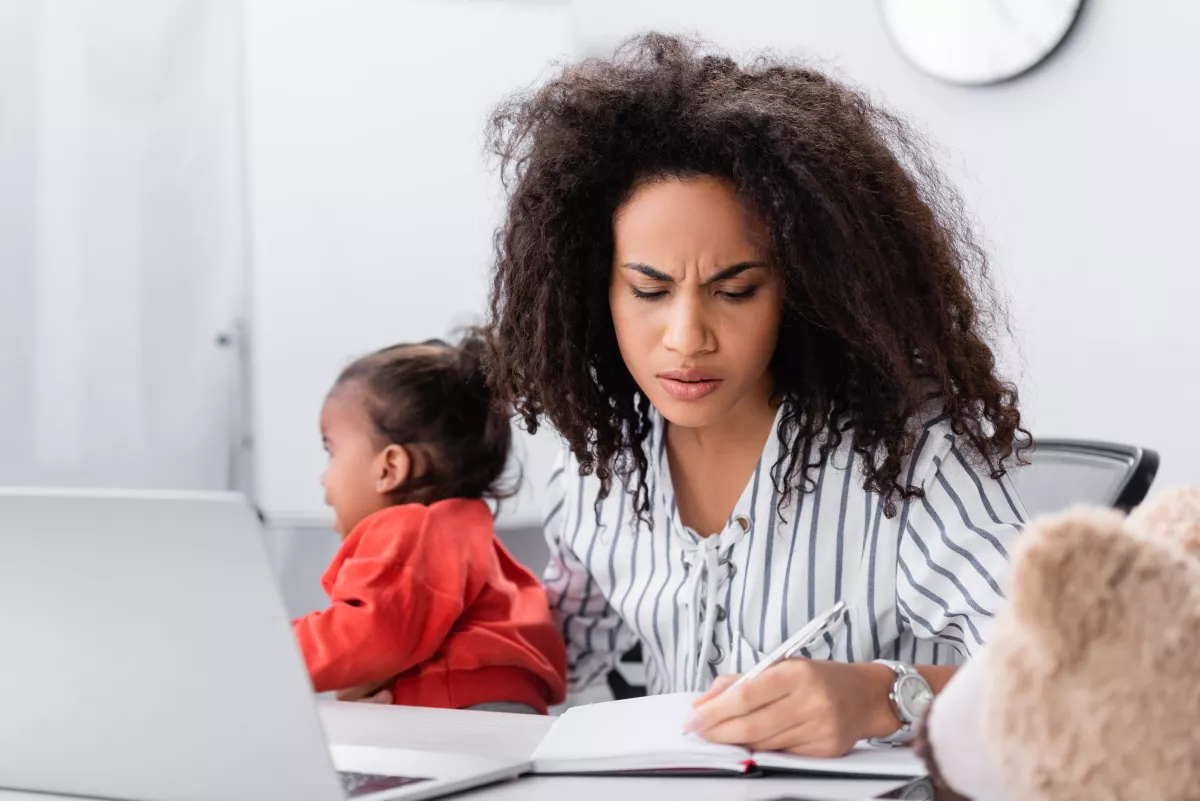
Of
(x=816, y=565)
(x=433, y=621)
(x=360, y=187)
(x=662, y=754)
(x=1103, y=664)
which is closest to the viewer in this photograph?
(x=1103, y=664)

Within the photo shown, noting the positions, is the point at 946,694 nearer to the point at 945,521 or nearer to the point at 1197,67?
the point at 945,521

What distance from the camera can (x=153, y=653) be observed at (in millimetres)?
675

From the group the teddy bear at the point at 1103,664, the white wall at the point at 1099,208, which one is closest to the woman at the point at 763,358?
the teddy bear at the point at 1103,664

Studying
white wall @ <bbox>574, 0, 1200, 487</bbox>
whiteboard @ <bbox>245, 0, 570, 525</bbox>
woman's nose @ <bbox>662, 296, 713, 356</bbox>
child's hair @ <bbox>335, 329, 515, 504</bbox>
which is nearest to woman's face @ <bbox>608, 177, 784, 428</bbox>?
woman's nose @ <bbox>662, 296, 713, 356</bbox>

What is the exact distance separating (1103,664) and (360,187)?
239 cm

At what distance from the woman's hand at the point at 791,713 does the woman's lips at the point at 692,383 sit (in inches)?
10.8

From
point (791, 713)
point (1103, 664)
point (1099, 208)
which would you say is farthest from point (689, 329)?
point (1099, 208)

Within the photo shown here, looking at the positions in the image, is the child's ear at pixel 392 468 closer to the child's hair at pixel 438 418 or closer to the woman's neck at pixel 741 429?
the child's hair at pixel 438 418

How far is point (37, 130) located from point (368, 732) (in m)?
2.20

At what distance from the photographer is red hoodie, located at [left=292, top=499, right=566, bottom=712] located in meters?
1.20

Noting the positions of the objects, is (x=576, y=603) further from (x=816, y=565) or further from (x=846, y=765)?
(x=846, y=765)

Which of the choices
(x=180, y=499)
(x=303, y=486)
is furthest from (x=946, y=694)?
(x=303, y=486)

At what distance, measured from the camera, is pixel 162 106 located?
282 cm

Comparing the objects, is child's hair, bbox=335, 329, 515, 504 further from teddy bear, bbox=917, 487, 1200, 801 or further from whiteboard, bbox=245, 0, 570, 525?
whiteboard, bbox=245, 0, 570, 525
